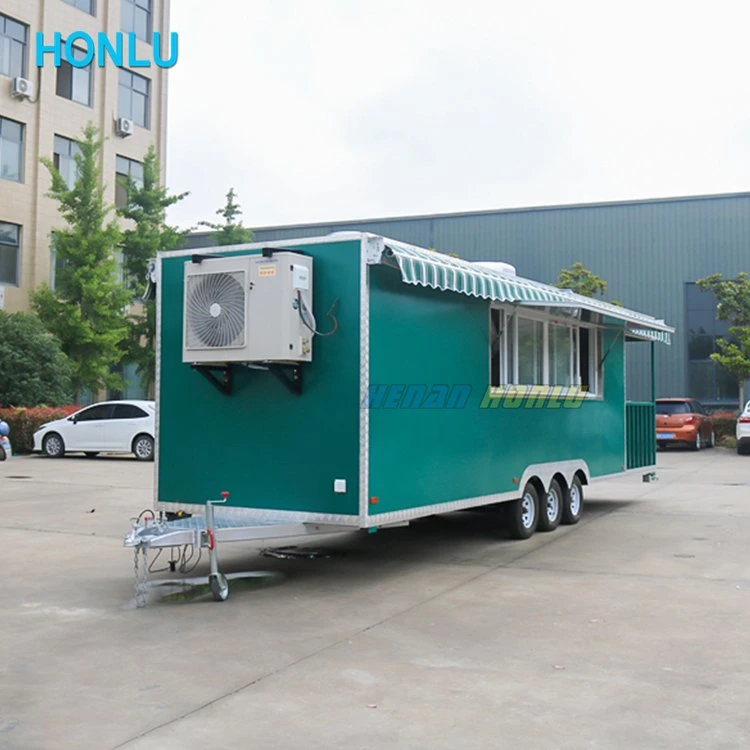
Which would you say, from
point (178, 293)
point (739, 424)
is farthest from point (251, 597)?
point (739, 424)

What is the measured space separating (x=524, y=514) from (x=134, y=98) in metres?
28.3

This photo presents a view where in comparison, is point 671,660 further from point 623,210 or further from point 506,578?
point 623,210

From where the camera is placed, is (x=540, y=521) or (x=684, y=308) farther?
(x=684, y=308)

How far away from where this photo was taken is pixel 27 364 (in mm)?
24906

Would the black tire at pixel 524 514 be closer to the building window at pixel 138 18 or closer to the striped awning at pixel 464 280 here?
the striped awning at pixel 464 280

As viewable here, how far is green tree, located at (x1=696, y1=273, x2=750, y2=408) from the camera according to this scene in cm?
2683

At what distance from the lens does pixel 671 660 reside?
5777mm

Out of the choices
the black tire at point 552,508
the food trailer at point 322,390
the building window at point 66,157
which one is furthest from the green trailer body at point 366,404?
the building window at point 66,157

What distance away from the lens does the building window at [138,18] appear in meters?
33.2

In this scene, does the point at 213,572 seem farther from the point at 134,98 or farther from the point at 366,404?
the point at 134,98

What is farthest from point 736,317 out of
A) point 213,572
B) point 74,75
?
point 213,572

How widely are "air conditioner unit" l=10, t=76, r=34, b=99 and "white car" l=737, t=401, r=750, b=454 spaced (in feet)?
74.7

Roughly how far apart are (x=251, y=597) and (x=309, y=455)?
1.25 meters

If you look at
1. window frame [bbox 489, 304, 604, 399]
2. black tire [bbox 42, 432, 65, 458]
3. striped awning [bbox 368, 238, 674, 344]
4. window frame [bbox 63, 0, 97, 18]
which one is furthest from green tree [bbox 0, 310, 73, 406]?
striped awning [bbox 368, 238, 674, 344]
